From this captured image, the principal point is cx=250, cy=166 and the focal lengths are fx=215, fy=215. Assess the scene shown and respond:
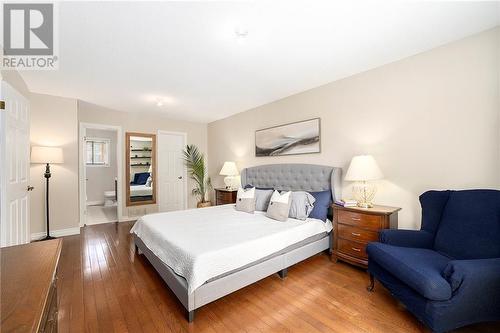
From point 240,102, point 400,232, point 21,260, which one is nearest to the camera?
point 21,260

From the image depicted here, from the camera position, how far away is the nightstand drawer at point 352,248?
2477 mm

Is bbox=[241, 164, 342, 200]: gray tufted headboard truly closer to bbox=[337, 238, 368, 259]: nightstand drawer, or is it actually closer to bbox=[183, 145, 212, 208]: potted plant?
bbox=[337, 238, 368, 259]: nightstand drawer

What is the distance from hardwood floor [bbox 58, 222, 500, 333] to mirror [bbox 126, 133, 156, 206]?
103 inches

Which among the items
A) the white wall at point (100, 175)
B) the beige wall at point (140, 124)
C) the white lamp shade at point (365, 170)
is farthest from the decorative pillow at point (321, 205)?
the white wall at point (100, 175)

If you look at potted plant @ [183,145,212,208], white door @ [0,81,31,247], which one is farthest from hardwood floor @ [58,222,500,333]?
potted plant @ [183,145,212,208]

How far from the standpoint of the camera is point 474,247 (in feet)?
5.71

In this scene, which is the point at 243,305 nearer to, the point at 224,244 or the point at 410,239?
the point at 224,244

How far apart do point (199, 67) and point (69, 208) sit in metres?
3.53

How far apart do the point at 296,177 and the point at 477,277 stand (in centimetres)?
231

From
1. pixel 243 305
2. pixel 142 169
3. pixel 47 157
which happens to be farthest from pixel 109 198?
pixel 243 305

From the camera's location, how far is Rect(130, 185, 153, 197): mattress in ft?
17.0

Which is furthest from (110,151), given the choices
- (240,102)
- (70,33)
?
(70,33)

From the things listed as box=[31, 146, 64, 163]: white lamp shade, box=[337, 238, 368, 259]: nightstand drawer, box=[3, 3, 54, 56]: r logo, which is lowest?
box=[337, 238, 368, 259]: nightstand drawer

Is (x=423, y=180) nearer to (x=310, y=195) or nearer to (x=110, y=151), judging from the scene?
(x=310, y=195)
